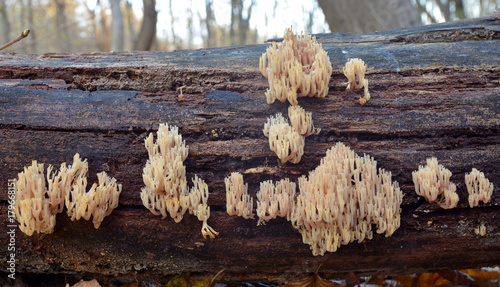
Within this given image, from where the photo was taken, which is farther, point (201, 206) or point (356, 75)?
point (356, 75)

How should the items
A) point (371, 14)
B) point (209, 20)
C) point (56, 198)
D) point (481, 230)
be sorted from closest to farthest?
point (56, 198)
point (481, 230)
point (371, 14)
point (209, 20)

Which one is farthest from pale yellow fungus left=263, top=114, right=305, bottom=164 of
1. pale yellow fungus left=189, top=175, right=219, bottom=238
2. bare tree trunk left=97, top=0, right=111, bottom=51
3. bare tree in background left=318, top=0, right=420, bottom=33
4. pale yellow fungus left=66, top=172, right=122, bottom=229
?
bare tree trunk left=97, top=0, right=111, bottom=51

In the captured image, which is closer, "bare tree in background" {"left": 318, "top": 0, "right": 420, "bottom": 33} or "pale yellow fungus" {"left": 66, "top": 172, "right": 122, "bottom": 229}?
"pale yellow fungus" {"left": 66, "top": 172, "right": 122, "bottom": 229}

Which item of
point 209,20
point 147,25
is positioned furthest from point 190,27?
point 147,25

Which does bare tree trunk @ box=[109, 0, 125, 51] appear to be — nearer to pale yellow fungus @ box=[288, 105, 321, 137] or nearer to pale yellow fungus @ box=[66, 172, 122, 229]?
pale yellow fungus @ box=[66, 172, 122, 229]

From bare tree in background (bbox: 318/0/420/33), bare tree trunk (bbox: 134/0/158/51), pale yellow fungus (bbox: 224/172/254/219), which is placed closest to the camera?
pale yellow fungus (bbox: 224/172/254/219)

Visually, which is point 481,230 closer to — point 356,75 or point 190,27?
point 356,75

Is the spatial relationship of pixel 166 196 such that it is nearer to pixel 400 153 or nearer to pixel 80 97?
pixel 80 97
